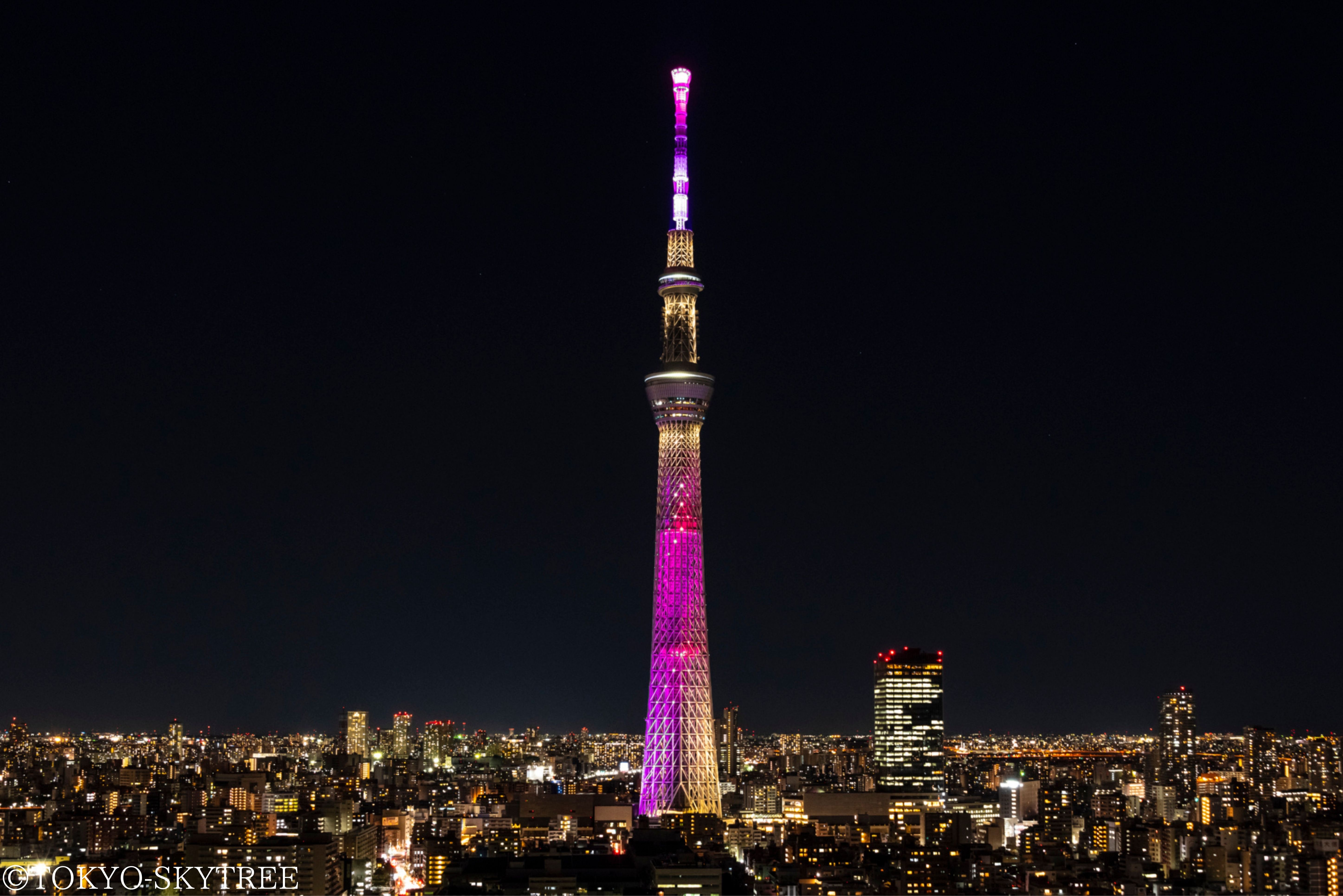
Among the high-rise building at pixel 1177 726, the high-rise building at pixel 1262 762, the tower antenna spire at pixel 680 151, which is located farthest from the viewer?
the high-rise building at pixel 1177 726

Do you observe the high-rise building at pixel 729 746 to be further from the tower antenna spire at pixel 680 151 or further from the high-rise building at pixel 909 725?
the tower antenna spire at pixel 680 151

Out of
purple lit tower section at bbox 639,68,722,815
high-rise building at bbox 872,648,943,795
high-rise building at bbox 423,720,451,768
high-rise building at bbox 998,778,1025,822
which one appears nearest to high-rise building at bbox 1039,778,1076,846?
high-rise building at bbox 998,778,1025,822

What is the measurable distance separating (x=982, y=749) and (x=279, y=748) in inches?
1456

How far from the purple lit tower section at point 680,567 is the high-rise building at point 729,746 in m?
27.1

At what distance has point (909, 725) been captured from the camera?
60625mm

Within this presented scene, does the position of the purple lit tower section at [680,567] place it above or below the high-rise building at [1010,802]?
above

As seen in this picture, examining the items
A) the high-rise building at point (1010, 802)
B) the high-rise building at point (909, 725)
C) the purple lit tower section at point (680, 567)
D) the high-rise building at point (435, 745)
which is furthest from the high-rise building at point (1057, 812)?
the high-rise building at point (435, 745)

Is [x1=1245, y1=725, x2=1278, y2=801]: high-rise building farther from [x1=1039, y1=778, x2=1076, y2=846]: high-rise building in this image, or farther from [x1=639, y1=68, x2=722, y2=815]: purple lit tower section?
[x1=639, y1=68, x2=722, y2=815]: purple lit tower section

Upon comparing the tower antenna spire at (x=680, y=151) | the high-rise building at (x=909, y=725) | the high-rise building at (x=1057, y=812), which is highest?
the tower antenna spire at (x=680, y=151)

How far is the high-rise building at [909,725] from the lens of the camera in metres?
60.6

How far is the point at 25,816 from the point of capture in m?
42.5

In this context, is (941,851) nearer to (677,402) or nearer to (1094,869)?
(1094,869)

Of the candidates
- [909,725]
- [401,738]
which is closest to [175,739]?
[401,738]

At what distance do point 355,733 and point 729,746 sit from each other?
2000 centimetres
